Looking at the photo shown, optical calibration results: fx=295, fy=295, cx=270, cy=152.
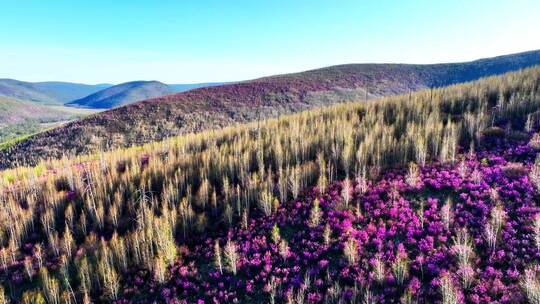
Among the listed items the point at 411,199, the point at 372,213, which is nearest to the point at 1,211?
the point at 372,213

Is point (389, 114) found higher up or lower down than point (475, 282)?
higher up

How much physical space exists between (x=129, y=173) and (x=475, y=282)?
65.3 ft

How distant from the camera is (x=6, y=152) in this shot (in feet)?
165

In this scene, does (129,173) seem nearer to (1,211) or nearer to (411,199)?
(1,211)

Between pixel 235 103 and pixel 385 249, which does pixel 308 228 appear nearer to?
pixel 385 249

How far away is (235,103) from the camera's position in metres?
69.1

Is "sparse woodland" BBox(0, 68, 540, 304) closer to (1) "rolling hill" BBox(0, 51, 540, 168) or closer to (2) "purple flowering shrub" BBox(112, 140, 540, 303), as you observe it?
(2) "purple flowering shrub" BBox(112, 140, 540, 303)

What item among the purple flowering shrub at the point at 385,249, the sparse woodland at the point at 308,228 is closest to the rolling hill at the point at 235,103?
the sparse woodland at the point at 308,228

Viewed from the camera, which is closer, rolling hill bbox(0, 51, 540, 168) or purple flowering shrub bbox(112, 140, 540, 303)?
purple flowering shrub bbox(112, 140, 540, 303)

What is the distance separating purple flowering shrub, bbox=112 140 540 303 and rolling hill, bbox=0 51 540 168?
34048 mm

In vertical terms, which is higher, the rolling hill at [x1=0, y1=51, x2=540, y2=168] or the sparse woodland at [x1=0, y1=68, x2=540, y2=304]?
the rolling hill at [x1=0, y1=51, x2=540, y2=168]

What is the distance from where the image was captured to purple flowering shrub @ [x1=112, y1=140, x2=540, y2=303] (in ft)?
29.2

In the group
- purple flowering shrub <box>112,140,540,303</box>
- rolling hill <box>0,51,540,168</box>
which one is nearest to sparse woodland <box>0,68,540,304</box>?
purple flowering shrub <box>112,140,540,303</box>

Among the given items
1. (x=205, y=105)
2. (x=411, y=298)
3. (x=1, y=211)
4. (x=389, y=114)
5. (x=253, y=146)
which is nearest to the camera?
(x=411, y=298)
